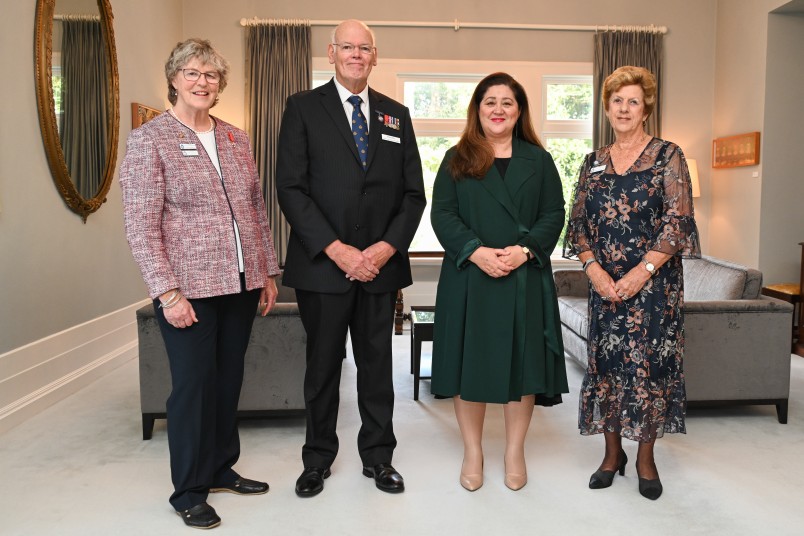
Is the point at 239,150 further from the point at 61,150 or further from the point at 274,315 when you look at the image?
the point at 61,150

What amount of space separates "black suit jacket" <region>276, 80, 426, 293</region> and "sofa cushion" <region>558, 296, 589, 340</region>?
6.71 ft

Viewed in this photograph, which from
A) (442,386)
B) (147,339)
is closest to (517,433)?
(442,386)

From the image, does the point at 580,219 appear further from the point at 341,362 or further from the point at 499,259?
the point at 341,362

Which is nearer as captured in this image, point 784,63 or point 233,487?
point 233,487

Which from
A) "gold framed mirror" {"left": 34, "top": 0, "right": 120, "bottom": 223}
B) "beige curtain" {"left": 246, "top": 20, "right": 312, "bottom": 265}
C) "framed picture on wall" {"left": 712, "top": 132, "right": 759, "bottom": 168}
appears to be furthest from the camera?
"beige curtain" {"left": 246, "top": 20, "right": 312, "bottom": 265}

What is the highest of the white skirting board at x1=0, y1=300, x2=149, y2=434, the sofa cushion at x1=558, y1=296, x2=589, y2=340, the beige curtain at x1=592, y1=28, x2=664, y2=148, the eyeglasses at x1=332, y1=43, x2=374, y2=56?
the beige curtain at x1=592, y1=28, x2=664, y2=148

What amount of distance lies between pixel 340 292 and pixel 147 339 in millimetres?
1300

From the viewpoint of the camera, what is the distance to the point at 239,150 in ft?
8.93

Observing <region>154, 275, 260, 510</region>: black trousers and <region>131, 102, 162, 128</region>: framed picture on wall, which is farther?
<region>131, 102, 162, 128</region>: framed picture on wall

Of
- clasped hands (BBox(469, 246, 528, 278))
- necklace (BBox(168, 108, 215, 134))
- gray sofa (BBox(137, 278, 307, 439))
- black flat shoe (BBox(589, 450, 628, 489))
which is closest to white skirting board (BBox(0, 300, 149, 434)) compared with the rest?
gray sofa (BBox(137, 278, 307, 439))

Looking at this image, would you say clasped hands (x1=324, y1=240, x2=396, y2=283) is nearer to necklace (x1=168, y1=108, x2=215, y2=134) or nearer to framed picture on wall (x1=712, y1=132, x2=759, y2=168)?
necklace (x1=168, y1=108, x2=215, y2=134)

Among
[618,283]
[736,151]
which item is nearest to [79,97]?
[618,283]

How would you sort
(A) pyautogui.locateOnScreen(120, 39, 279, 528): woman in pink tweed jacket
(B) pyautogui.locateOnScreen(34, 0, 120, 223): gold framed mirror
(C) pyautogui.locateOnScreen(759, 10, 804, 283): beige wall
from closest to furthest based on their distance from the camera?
(A) pyautogui.locateOnScreen(120, 39, 279, 528): woman in pink tweed jacket → (B) pyautogui.locateOnScreen(34, 0, 120, 223): gold framed mirror → (C) pyautogui.locateOnScreen(759, 10, 804, 283): beige wall

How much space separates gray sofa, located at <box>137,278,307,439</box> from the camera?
11.7ft
